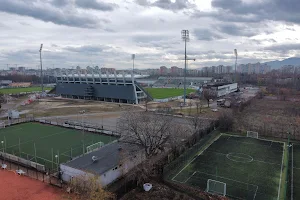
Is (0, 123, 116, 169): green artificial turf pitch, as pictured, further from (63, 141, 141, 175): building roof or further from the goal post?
the goal post

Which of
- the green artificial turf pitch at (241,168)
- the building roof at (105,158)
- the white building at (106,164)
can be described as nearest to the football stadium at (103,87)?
the green artificial turf pitch at (241,168)

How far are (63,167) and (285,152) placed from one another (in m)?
21.2

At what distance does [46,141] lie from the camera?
2861 centimetres

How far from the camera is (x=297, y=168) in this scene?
20.8 meters

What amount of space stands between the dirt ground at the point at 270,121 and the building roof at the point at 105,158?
1735 centimetres

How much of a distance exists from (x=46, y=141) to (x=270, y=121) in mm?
32023

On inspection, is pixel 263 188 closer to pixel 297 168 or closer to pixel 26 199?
pixel 297 168

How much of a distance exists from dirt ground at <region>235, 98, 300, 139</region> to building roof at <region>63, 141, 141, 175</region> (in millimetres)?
17347

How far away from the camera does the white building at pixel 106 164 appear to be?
696 inches

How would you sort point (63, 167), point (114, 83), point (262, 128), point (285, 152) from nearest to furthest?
point (63, 167)
point (285, 152)
point (262, 128)
point (114, 83)

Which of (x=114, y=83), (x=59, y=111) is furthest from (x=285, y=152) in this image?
(x=114, y=83)

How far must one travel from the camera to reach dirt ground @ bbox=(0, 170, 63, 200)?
16.5 m

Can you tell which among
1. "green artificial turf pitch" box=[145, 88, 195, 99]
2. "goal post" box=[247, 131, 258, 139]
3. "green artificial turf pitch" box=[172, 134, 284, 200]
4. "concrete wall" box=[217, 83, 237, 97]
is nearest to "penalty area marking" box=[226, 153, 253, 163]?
"green artificial turf pitch" box=[172, 134, 284, 200]

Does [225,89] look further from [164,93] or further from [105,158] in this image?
[105,158]
